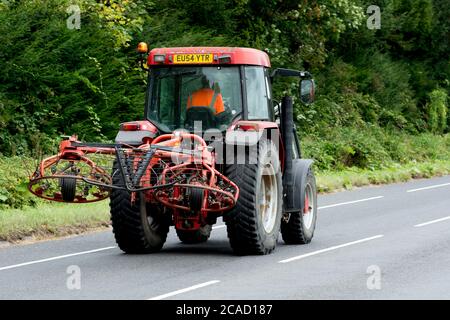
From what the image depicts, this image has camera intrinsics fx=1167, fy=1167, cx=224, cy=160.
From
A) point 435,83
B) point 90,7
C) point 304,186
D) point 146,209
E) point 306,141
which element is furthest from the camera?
point 435,83

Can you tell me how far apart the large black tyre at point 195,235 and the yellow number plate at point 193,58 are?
244 centimetres

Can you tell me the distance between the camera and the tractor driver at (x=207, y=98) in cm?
1544

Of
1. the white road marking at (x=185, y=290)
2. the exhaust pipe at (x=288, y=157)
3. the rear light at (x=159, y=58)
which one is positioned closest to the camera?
the white road marking at (x=185, y=290)

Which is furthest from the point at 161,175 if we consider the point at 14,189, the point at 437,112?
the point at 437,112

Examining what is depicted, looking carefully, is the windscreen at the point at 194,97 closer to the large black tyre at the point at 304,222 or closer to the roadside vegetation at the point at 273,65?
the large black tyre at the point at 304,222

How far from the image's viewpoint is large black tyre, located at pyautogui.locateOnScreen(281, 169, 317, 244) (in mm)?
16469

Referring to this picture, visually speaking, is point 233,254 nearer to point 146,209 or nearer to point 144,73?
point 146,209

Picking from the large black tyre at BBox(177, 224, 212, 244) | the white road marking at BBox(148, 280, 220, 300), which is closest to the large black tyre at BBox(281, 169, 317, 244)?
the large black tyre at BBox(177, 224, 212, 244)

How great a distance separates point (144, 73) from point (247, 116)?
15.4m

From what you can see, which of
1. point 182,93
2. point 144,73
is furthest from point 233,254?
point 144,73

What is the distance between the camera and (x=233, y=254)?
1509cm

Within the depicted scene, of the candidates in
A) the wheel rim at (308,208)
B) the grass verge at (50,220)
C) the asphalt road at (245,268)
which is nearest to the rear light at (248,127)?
the asphalt road at (245,268)

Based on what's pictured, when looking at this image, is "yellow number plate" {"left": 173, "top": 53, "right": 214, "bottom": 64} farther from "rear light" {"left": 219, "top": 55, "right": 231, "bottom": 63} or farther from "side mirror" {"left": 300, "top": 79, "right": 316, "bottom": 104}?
"side mirror" {"left": 300, "top": 79, "right": 316, "bottom": 104}

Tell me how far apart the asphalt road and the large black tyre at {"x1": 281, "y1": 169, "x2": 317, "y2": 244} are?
0.82ft
